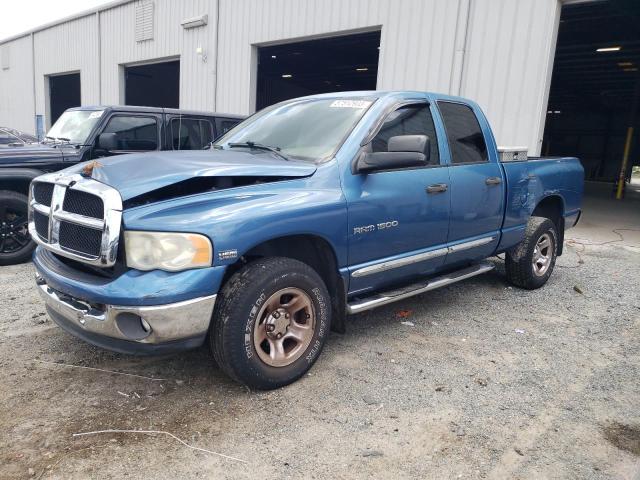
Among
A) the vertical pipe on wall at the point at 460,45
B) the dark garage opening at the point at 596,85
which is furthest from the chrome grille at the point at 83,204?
the dark garage opening at the point at 596,85

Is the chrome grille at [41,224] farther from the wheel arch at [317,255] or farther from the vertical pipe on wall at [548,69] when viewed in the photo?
the vertical pipe on wall at [548,69]

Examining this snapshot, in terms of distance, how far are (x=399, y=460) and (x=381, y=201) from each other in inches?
68.3

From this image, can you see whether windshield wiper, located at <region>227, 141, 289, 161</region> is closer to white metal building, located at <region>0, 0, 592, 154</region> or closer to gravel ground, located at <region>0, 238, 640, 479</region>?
gravel ground, located at <region>0, 238, 640, 479</region>

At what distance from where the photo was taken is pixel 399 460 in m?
2.55

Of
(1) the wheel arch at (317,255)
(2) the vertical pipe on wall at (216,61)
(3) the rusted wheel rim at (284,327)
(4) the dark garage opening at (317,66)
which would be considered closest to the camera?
(3) the rusted wheel rim at (284,327)

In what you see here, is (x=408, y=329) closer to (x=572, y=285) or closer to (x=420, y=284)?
(x=420, y=284)

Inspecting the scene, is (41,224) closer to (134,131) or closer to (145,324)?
(145,324)

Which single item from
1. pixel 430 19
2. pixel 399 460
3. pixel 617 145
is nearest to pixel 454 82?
pixel 430 19

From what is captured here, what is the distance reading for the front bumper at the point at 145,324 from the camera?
2.62m

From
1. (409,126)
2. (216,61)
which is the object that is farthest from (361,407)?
(216,61)

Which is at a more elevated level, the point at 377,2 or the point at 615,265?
the point at 377,2

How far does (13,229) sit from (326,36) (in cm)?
787

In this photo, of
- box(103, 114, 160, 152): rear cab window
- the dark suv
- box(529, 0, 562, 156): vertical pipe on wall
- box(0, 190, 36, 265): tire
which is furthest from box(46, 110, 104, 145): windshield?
box(529, 0, 562, 156): vertical pipe on wall

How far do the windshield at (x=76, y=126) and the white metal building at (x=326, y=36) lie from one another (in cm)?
566
